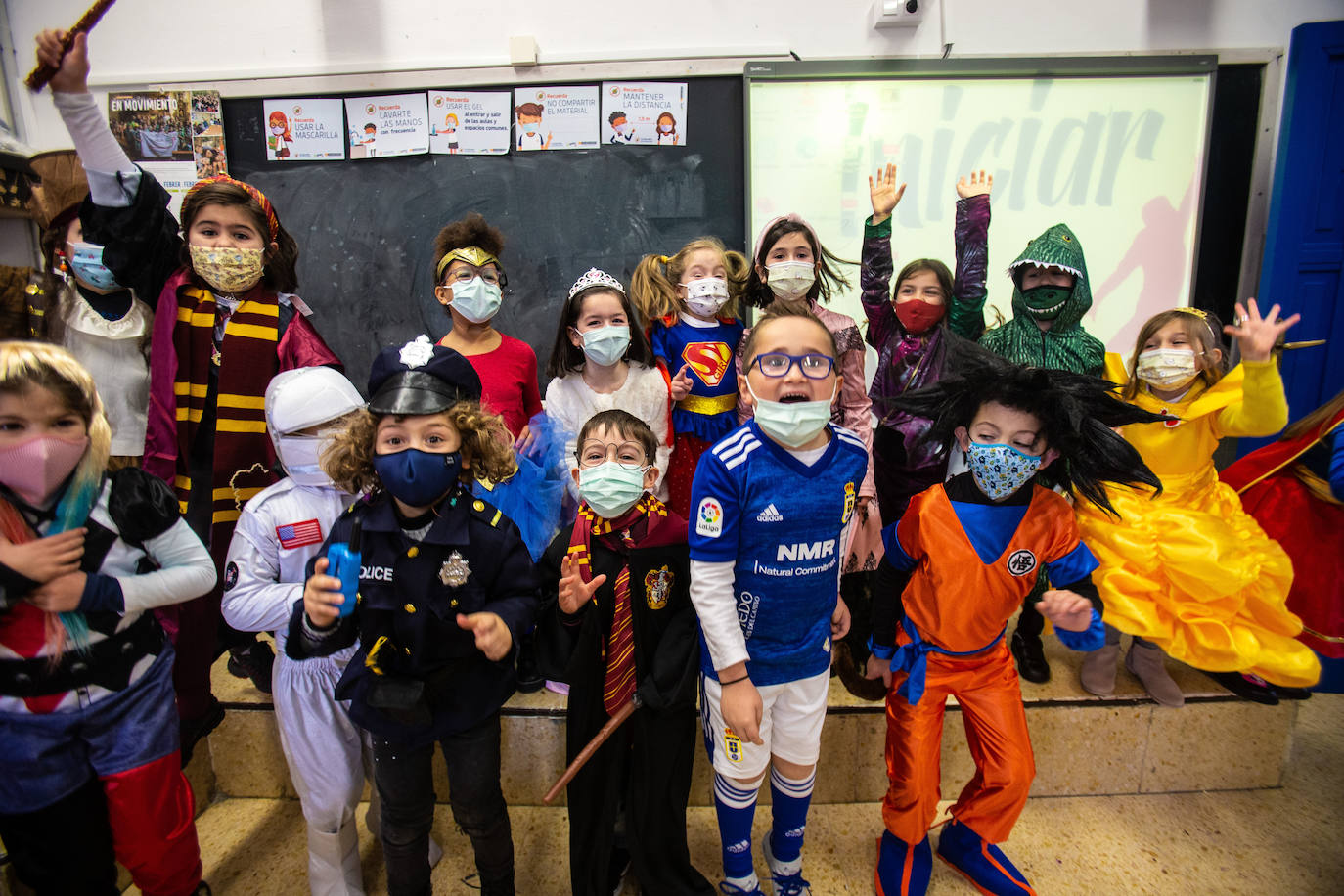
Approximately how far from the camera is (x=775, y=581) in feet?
5.13

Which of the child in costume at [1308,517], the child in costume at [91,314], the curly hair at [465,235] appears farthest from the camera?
the curly hair at [465,235]

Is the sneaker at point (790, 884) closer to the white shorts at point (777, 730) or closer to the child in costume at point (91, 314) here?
the white shorts at point (777, 730)

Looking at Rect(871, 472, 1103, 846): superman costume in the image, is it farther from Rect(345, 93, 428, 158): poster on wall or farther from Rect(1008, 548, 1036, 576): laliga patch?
Rect(345, 93, 428, 158): poster on wall

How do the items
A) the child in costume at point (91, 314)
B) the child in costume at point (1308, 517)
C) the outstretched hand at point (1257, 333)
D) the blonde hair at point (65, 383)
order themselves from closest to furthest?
the blonde hair at point (65, 383), the outstretched hand at point (1257, 333), the child in costume at point (91, 314), the child in costume at point (1308, 517)

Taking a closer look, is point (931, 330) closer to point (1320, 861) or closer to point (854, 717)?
point (854, 717)

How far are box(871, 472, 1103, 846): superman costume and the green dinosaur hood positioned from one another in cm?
82

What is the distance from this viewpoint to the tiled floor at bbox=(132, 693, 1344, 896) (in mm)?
1915

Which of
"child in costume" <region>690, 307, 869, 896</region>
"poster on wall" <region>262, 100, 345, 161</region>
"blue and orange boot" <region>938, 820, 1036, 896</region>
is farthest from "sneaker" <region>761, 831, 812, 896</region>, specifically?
"poster on wall" <region>262, 100, 345, 161</region>

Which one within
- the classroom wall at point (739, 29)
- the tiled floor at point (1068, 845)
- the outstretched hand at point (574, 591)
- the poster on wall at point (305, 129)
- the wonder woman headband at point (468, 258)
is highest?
the classroom wall at point (739, 29)

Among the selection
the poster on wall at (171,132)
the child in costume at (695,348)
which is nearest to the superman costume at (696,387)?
the child in costume at (695,348)

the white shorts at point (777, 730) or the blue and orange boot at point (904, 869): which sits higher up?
the white shorts at point (777, 730)

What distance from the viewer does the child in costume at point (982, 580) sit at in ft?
5.17

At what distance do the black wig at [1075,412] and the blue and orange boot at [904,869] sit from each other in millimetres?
1162

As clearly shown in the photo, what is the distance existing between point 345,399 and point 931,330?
2.05m
